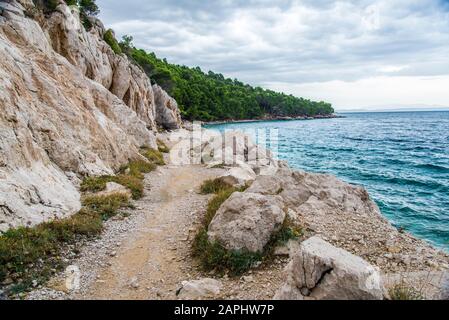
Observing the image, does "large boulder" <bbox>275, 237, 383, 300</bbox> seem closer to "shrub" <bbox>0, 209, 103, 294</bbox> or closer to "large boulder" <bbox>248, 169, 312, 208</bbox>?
"shrub" <bbox>0, 209, 103, 294</bbox>

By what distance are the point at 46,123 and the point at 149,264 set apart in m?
11.0

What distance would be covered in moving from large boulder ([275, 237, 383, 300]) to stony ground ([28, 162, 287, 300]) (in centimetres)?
153

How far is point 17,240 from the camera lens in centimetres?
957

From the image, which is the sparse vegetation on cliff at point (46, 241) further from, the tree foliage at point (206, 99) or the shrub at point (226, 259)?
the tree foliage at point (206, 99)

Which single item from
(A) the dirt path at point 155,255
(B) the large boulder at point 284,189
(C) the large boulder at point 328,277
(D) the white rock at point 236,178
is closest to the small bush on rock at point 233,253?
(A) the dirt path at point 155,255

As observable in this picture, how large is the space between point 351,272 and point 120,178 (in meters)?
14.9

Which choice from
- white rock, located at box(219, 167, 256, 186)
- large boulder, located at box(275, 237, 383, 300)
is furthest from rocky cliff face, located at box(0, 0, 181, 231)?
large boulder, located at box(275, 237, 383, 300)

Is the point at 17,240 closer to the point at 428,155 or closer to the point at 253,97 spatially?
the point at 428,155

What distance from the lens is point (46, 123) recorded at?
16.4 m

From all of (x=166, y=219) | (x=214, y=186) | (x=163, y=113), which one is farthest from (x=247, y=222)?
(x=163, y=113)

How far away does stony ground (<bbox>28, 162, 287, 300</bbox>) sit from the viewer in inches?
329

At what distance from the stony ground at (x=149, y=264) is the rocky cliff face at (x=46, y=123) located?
2673 mm

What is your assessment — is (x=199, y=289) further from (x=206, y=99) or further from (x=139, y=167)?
(x=206, y=99)
